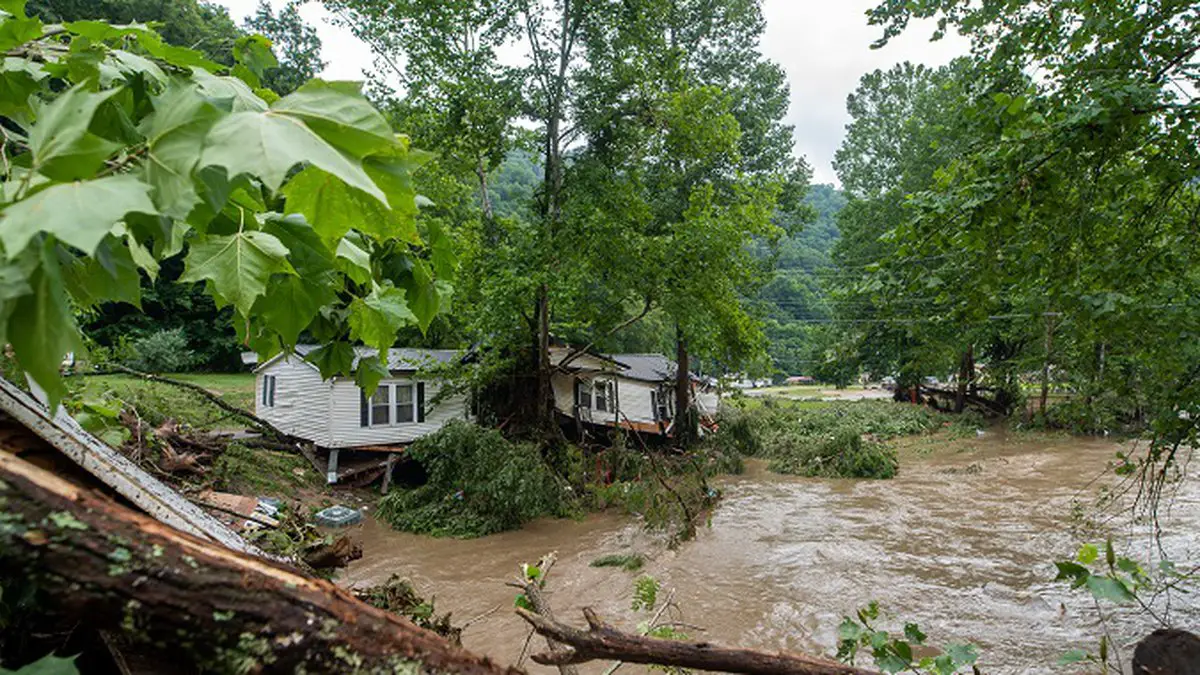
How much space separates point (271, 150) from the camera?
639 millimetres

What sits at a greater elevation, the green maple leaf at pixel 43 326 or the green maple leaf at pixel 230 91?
the green maple leaf at pixel 230 91

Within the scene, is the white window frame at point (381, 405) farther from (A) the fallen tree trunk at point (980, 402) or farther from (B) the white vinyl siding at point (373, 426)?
(A) the fallen tree trunk at point (980, 402)

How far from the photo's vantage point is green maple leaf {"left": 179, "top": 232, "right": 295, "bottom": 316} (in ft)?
3.33

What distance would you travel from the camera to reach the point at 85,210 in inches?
22.8

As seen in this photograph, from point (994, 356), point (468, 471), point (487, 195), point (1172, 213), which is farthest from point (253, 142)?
point (994, 356)

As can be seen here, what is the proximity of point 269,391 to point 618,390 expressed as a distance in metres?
11.3

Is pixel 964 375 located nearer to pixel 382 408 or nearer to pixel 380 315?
pixel 382 408

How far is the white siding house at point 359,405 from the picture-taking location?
1571cm

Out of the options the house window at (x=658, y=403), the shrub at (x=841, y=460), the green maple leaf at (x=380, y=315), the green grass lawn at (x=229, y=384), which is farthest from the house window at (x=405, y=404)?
the green maple leaf at (x=380, y=315)

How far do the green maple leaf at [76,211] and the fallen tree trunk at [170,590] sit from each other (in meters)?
0.55

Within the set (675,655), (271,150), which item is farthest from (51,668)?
(675,655)

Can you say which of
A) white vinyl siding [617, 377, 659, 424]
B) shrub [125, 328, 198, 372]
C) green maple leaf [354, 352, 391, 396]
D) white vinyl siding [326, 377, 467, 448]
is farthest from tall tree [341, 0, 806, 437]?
shrub [125, 328, 198, 372]

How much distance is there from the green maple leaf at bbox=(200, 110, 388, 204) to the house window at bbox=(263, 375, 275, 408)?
19.0 meters

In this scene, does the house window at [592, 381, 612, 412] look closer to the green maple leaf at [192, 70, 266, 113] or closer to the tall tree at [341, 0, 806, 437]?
the tall tree at [341, 0, 806, 437]
